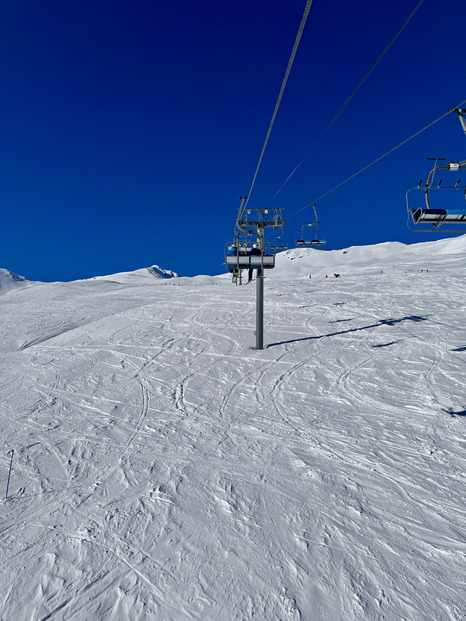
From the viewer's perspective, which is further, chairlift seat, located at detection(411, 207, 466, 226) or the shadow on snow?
the shadow on snow

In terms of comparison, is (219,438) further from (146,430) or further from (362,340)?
(362,340)

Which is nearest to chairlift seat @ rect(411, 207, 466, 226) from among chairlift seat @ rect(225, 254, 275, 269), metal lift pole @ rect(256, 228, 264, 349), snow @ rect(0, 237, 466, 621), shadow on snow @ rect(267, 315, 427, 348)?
snow @ rect(0, 237, 466, 621)

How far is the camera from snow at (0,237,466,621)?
394 cm

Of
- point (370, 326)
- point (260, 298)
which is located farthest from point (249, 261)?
point (370, 326)

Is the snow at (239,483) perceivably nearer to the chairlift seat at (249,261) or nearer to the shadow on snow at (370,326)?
the shadow on snow at (370,326)

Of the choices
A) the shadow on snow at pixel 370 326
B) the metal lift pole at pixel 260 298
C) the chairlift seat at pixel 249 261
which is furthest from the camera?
the shadow on snow at pixel 370 326

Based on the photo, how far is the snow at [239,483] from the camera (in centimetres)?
394

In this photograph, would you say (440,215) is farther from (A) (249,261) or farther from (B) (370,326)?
(B) (370,326)

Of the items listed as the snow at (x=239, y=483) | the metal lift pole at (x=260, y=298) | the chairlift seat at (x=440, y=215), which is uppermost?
the chairlift seat at (x=440, y=215)

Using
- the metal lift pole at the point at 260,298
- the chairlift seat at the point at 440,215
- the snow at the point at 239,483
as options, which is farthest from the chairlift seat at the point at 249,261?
the chairlift seat at the point at 440,215

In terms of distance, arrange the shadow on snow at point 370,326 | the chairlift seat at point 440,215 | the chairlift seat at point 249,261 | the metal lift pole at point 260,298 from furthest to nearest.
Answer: the shadow on snow at point 370,326 → the metal lift pole at point 260,298 → the chairlift seat at point 249,261 → the chairlift seat at point 440,215

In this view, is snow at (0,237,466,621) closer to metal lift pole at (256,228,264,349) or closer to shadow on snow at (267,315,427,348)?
shadow on snow at (267,315,427,348)

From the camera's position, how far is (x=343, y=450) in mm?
6906

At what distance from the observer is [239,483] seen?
593 centimetres
